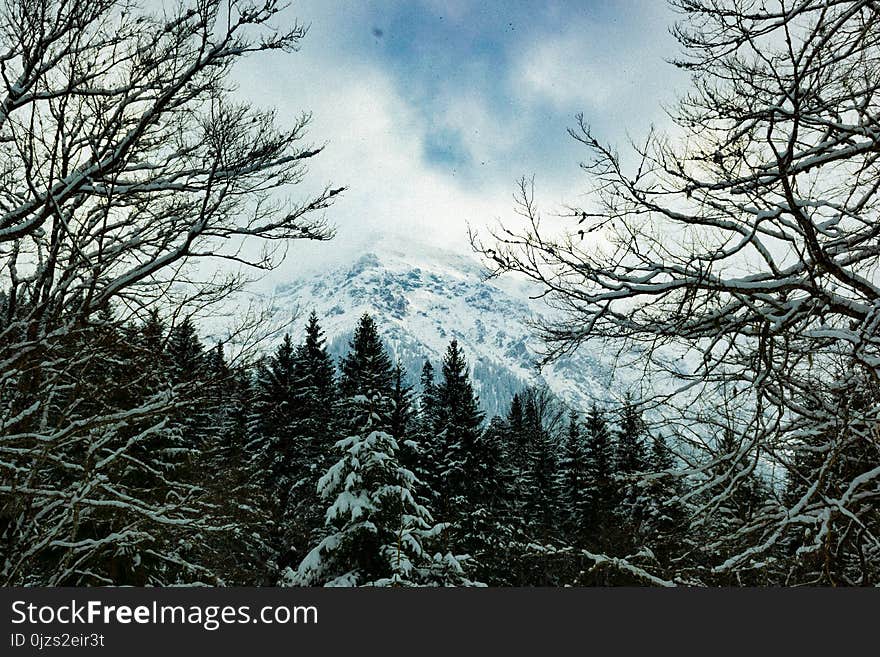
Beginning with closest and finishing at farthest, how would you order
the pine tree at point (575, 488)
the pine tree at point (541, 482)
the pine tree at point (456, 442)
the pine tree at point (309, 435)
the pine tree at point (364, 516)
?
the pine tree at point (364, 516), the pine tree at point (309, 435), the pine tree at point (456, 442), the pine tree at point (575, 488), the pine tree at point (541, 482)

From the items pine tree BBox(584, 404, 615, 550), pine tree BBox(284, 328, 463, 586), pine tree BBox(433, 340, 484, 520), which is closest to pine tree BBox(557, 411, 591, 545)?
pine tree BBox(584, 404, 615, 550)

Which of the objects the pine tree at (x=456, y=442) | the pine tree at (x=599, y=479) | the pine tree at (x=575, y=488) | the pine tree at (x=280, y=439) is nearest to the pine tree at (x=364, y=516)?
the pine tree at (x=280, y=439)

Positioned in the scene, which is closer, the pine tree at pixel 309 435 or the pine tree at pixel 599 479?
the pine tree at pixel 309 435

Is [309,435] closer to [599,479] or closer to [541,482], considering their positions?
[599,479]

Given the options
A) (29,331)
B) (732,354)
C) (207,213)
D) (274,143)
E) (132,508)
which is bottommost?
(132,508)

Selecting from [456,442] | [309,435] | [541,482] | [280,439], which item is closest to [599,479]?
[456,442]

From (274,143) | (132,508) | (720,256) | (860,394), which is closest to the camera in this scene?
(860,394)

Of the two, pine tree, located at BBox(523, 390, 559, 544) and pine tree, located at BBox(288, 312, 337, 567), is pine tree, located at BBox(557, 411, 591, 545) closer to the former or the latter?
pine tree, located at BBox(523, 390, 559, 544)

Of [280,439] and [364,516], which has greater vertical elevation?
[280,439]

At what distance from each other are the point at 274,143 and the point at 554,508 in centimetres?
2730

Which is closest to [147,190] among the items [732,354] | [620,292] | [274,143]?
[274,143]

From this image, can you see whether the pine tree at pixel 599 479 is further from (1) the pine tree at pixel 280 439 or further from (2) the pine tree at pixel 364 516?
(2) the pine tree at pixel 364 516

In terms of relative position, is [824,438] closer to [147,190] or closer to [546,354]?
[546,354]

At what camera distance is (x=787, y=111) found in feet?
14.8
